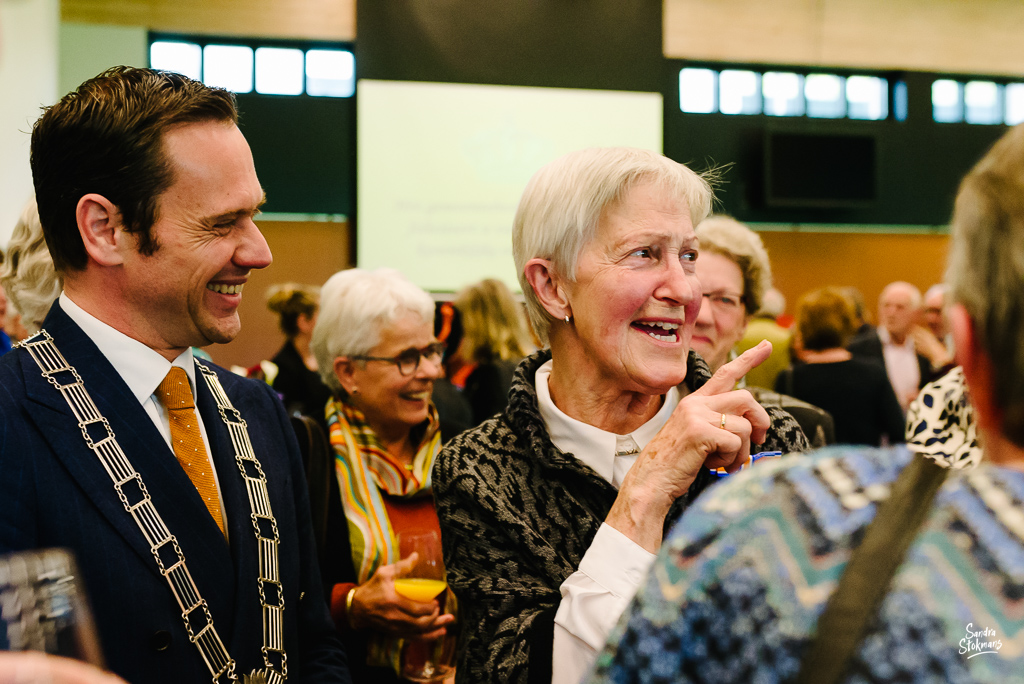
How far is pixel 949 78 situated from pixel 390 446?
10.8 m

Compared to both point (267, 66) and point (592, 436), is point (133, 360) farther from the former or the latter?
point (267, 66)

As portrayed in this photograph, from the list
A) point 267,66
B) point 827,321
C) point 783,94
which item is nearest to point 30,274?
point 827,321

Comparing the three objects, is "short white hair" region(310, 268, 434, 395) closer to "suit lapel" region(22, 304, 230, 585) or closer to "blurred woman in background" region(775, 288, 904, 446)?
"suit lapel" region(22, 304, 230, 585)

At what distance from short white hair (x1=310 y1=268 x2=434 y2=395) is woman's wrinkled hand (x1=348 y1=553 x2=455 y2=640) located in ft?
2.79

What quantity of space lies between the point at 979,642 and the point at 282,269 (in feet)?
29.6

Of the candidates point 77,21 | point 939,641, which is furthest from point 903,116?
point 939,641

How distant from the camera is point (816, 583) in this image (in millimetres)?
603

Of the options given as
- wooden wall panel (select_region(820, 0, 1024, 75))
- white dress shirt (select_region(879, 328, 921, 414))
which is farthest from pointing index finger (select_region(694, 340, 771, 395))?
wooden wall panel (select_region(820, 0, 1024, 75))

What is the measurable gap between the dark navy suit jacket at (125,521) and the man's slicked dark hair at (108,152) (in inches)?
6.6

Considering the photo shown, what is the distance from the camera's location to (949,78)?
10.7 metres

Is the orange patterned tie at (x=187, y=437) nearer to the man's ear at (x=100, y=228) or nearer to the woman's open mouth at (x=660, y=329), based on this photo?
the man's ear at (x=100, y=228)

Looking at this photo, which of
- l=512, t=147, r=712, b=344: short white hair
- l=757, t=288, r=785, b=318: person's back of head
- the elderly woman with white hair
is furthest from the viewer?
l=757, t=288, r=785, b=318: person's back of head

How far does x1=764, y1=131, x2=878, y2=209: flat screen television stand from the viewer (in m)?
9.87

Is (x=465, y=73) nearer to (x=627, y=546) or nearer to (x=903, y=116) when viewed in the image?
(x=903, y=116)
